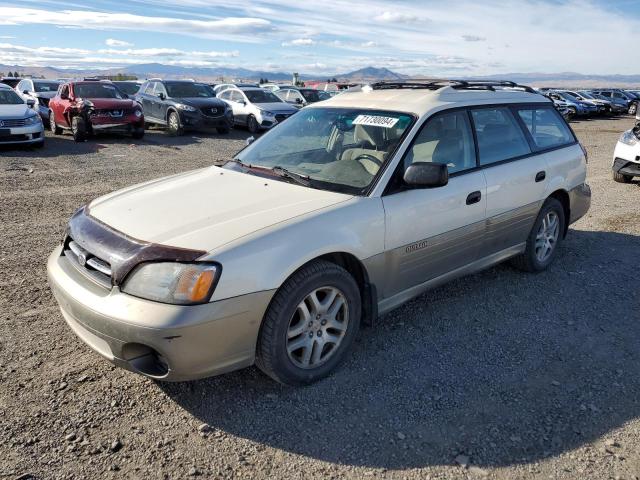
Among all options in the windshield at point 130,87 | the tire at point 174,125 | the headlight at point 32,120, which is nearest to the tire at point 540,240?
the headlight at point 32,120

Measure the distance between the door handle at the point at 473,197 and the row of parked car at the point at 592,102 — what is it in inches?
1011

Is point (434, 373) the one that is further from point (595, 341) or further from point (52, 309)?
point (52, 309)

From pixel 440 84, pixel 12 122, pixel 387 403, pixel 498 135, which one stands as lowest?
pixel 387 403

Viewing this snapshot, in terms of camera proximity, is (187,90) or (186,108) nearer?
(186,108)

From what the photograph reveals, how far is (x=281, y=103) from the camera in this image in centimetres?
1856

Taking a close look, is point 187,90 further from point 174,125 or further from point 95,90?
point 95,90

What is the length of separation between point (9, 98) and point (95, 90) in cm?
266

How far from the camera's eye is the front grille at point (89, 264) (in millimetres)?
2795

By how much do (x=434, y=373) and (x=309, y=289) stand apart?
1.04 m

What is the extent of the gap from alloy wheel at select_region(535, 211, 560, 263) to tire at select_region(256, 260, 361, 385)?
2.48m

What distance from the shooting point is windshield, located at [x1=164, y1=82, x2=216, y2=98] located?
56.2ft

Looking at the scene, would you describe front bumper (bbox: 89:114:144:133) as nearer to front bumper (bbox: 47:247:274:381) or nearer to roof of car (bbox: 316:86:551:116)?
roof of car (bbox: 316:86:551:116)

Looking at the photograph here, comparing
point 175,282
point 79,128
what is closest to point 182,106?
point 79,128

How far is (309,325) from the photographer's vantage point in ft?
10.00
